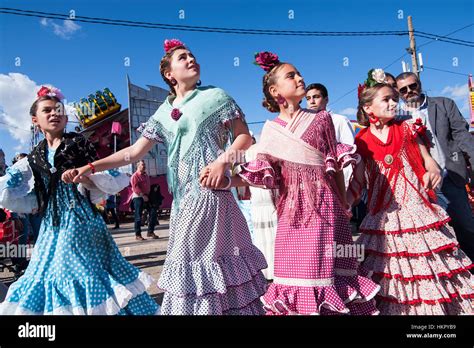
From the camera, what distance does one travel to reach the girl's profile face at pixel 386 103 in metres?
2.60

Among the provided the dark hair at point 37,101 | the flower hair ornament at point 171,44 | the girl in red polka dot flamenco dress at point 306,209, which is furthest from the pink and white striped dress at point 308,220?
the dark hair at point 37,101

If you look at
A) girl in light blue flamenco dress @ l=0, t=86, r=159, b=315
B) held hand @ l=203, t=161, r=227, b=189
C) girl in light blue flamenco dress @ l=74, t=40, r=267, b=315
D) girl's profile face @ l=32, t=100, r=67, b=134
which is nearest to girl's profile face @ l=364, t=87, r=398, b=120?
girl in light blue flamenco dress @ l=74, t=40, r=267, b=315

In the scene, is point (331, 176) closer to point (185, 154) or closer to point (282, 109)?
point (282, 109)

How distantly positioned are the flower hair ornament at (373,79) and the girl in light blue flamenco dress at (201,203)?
105 centimetres

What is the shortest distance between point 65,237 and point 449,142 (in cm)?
305

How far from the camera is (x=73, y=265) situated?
95.6 inches

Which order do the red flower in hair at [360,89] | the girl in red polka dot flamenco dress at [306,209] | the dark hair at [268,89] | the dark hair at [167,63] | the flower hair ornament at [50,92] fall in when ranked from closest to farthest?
1. the girl in red polka dot flamenco dress at [306,209]
2. the dark hair at [268,89]
3. the dark hair at [167,63]
4. the flower hair ornament at [50,92]
5. the red flower in hair at [360,89]

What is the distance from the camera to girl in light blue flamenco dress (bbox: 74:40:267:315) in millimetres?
2201

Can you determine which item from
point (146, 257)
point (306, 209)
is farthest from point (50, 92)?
point (146, 257)

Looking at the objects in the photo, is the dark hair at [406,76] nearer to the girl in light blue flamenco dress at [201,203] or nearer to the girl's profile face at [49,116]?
the girl in light blue flamenco dress at [201,203]

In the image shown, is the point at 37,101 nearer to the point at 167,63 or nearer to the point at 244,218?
the point at 167,63

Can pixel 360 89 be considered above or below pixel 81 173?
above
